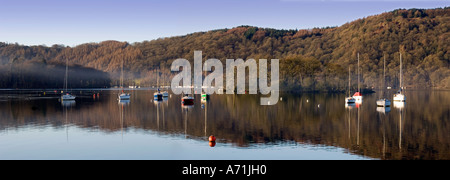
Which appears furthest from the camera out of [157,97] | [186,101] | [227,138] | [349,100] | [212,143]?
[157,97]

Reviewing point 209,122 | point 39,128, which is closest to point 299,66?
point 209,122

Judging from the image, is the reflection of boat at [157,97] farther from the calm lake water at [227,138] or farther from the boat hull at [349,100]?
the calm lake water at [227,138]

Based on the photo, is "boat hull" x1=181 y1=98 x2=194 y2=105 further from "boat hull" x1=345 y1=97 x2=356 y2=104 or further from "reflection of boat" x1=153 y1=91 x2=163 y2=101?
"boat hull" x1=345 y1=97 x2=356 y2=104

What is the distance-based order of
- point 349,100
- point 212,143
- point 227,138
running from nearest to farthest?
1. point 212,143
2. point 227,138
3. point 349,100

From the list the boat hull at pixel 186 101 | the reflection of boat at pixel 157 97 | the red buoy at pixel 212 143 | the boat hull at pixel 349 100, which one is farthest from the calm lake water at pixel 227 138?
the reflection of boat at pixel 157 97

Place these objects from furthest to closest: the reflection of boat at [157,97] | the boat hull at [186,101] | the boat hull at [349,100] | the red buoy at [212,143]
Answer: the reflection of boat at [157,97]
the boat hull at [349,100]
the boat hull at [186,101]
the red buoy at [212,143]

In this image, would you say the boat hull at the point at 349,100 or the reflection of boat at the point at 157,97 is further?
the reflection of boat at the point at 157,97

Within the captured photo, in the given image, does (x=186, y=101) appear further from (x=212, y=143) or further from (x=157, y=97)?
(x=212, y=143)

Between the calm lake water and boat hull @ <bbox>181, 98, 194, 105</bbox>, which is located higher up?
boat hull @ <bbox>181, 98, 194, 105</bbox>

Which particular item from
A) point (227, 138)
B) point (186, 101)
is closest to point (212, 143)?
point (227, 138)

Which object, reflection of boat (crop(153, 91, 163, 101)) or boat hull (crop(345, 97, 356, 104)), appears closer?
boat hull (crop(345, 97, 356, 104))

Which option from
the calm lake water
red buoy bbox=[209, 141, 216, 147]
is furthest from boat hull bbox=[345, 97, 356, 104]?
red buoy bbox=[209, 141, 216, 147]

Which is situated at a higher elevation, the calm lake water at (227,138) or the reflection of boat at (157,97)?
the reflection of boat at (157,97)
